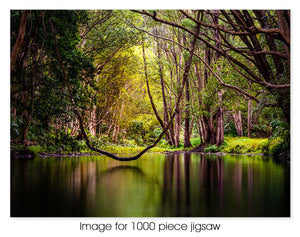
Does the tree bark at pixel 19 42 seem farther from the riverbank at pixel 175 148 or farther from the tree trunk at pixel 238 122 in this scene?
the tree trunk at pixel 238 122

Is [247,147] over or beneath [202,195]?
beneath

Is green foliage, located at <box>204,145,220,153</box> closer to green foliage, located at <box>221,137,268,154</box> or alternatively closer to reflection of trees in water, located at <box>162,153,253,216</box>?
green foliage, located at <box>221,137,268,154</box>

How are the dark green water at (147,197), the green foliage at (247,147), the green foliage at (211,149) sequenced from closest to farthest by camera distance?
1. the dark green water at (147,197)
2. the green foliage at (247,147)
3. the green foliage at (211,149)

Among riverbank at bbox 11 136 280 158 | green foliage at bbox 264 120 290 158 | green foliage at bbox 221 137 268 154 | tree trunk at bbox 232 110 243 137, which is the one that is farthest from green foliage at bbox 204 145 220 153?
Result: tree trunk at bbox 232 110 243 137

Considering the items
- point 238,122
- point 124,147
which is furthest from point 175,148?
point 124,147

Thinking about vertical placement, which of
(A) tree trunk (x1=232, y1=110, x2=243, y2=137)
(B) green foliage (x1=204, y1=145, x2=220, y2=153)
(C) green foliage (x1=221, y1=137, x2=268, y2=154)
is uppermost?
(A) tree trunk (x1=232, y1=110, x2=243, y2=137)

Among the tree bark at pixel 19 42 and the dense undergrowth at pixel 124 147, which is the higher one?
the tree bark at pixel 19 42

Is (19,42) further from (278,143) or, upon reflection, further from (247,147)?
(247,147)

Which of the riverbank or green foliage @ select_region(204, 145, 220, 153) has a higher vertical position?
the riverbank

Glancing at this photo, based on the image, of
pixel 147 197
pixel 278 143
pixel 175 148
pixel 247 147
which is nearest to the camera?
pixel 147 197

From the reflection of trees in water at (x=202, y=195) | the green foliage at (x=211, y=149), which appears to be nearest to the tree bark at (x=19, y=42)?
the reflection of trees in water at (x=202, y=195)
